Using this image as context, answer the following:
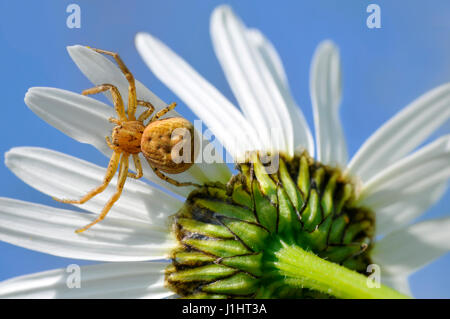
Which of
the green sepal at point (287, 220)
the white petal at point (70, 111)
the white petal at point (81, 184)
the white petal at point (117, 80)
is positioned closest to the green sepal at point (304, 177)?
the green sepal at point (287, 220)

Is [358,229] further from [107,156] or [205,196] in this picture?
[107,156]

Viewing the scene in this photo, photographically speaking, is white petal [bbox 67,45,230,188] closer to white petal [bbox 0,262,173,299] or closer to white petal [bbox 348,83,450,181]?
white petal [bbox 0,262,173,299]

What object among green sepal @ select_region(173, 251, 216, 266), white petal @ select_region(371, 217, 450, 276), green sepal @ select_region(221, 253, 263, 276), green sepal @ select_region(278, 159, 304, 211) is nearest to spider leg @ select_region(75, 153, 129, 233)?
green sepal @ select_region(173, 251, 216, 266)

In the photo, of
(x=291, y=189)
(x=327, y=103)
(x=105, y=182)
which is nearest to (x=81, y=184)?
(x=105, y=182)

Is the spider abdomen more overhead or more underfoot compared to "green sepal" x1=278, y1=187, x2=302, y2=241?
more overhead

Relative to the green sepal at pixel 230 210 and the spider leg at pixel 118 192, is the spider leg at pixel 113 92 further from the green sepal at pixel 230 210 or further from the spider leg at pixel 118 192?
the green sepal at pixel 230 210
